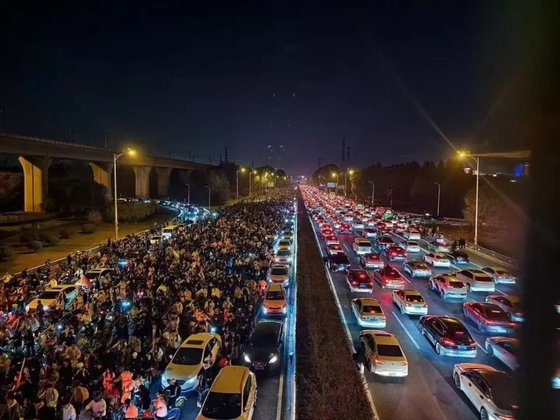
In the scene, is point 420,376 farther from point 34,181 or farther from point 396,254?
point 34,181

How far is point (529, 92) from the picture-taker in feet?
8.99

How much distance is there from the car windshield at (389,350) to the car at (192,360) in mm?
4809

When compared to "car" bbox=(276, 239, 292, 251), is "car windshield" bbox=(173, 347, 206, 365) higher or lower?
lower

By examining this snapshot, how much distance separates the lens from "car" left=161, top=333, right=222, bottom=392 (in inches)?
484

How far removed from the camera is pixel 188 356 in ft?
42.4

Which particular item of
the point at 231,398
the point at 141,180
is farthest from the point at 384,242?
the point at 141,180

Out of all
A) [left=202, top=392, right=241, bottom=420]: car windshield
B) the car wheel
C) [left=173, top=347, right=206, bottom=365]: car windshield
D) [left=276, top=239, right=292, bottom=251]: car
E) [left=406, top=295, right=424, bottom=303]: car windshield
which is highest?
[left=276, top=239, right=292, bottom=251]: car

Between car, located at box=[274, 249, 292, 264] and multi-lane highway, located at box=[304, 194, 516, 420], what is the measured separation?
6277 mm

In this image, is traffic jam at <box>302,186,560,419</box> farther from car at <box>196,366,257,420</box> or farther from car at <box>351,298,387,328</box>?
car at <box>196,366,257,420</box>

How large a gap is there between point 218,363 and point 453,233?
45854 mm

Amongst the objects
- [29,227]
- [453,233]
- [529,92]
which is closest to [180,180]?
[29,227]

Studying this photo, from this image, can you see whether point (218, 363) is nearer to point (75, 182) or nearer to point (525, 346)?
point (525, 346)

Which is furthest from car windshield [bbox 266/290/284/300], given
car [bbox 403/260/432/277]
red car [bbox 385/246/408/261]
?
red car [bbox 385/246/408/261]

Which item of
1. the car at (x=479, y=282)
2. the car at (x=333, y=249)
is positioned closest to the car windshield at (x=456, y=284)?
the car at (x=479, y=282)
